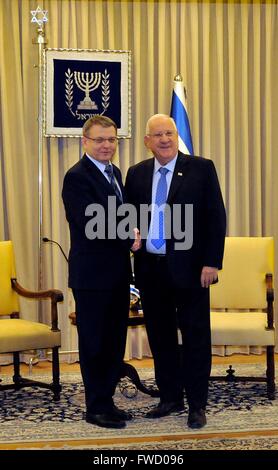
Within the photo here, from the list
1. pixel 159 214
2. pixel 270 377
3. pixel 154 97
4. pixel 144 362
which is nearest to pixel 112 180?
pixel 159 214

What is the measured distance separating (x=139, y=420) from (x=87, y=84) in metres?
2.96

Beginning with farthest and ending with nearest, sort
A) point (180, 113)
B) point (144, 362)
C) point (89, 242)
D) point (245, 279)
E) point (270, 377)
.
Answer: point (144, 362) < point (180, 113) < point (245, 279) < point (270, 377) < point (89, 242)

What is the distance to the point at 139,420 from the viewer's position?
14.1 ft

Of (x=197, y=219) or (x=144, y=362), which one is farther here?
(x=144, y=362)

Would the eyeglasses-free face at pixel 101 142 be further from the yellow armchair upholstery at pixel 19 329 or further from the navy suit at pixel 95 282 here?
the yellow armchair upholstery at pixel 19 329

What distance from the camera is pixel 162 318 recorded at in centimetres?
432

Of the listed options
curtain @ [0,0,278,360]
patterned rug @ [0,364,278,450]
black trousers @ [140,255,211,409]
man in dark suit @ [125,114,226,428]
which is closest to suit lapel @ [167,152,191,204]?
man in dark suit @ [125,114,226,428]

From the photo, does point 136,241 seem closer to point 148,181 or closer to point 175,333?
point 148,181

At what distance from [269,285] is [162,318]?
105 cm

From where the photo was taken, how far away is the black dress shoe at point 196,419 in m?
4.13

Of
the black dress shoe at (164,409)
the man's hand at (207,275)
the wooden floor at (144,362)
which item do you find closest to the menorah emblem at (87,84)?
the wooden floor at (144,362)
